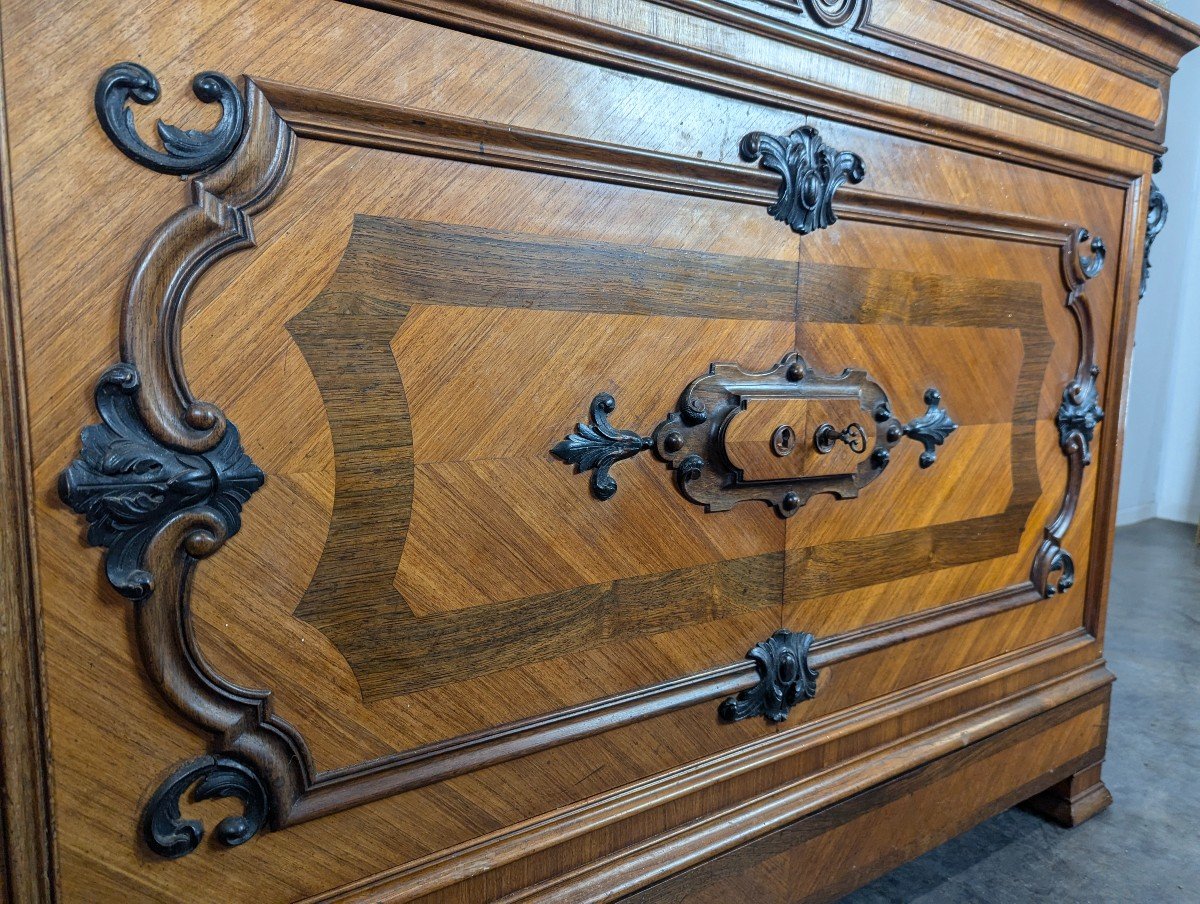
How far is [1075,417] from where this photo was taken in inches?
45.3

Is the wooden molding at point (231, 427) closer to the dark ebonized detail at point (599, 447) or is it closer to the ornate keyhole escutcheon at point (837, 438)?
the dark ebonized detail at point (599, 447)

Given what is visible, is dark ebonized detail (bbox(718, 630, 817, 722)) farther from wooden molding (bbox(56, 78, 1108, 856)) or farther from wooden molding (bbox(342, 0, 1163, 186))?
wooden molding (bbox(342, 0, 1163, 186))

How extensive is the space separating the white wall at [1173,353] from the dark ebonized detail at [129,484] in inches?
129

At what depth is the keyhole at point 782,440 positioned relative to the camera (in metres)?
0.82

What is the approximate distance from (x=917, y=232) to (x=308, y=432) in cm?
70

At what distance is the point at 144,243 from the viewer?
521 millimetres

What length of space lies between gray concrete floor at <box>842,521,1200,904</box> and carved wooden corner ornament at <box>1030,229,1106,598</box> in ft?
1.21

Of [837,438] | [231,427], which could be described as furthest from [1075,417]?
[231,427]

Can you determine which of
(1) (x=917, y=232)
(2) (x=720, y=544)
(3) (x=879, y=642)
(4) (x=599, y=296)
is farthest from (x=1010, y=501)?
(4) (x=599, y=296)

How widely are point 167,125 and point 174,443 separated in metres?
0.20

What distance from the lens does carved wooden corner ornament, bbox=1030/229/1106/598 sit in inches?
44.0

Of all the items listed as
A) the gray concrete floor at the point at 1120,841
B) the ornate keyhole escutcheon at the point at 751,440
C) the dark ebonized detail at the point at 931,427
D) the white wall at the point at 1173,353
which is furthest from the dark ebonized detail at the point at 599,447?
the white wall at the point at 1173,353

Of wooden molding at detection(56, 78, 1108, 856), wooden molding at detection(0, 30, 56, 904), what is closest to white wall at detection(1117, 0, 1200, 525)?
wooden molding at detection(56, 78, 1108, 856)

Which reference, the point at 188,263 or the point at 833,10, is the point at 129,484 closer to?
the point at 188,263
